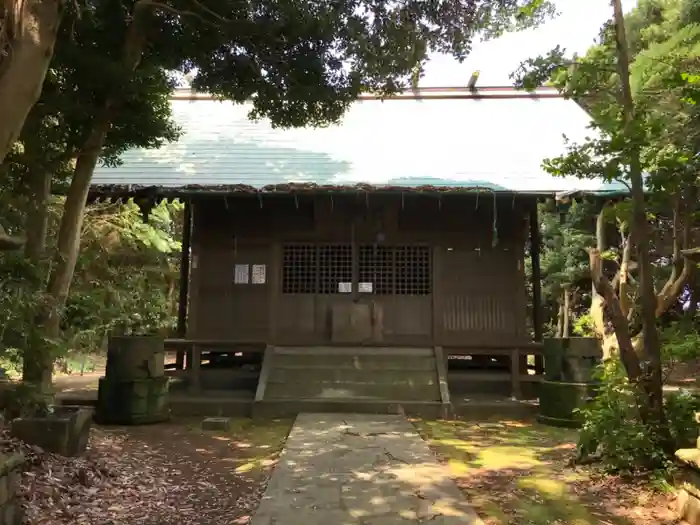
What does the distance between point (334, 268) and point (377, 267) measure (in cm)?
88

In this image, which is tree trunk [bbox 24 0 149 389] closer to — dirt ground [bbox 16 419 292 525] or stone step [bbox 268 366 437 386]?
dirt ground [bbox 16 419 292 525]

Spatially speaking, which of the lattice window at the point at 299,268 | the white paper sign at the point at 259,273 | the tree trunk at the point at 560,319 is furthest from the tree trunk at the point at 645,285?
the tree trunk at the point at 560,319

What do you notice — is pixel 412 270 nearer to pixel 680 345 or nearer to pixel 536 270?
pixel 536 270

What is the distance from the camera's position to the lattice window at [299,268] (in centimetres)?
1180

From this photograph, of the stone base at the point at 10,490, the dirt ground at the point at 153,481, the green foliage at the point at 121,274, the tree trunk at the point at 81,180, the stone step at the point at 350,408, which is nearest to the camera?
the stone base at the point at 10,490

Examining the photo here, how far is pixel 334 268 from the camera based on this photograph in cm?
1188

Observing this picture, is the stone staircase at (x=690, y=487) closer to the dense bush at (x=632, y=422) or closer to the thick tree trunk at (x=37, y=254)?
the dense bush at (x=632, y=422)

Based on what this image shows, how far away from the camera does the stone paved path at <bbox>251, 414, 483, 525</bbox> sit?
4.41 meters

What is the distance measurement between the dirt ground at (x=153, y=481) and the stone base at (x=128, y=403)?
27.4 inches

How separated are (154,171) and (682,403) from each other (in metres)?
10.1

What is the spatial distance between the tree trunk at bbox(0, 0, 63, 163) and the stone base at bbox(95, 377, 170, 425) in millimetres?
5355

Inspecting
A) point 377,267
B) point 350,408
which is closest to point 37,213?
point 350,408

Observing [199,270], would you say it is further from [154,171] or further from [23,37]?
[23,37]

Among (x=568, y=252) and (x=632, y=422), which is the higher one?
(x=568, y=252)
